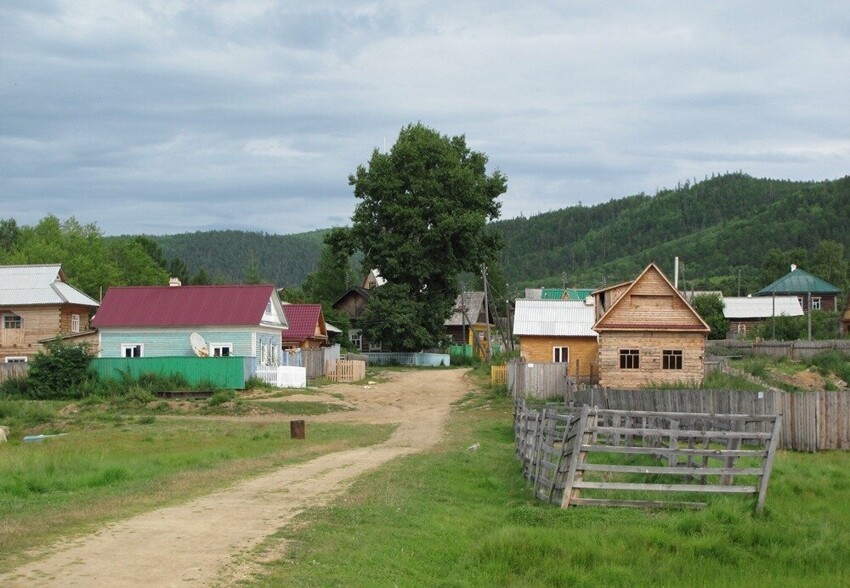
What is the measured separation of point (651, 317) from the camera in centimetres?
4900

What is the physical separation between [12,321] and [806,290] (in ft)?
281

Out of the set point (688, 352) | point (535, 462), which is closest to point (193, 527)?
point (535, 462)

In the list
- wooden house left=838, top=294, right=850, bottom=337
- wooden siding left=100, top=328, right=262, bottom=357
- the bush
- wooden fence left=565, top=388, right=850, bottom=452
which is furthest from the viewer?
wooden house left=838, top=294, right=850, bottom=337

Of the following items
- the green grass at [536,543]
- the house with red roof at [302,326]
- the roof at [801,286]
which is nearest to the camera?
the green grass at [536,543]

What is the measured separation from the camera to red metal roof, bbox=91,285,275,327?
49.7 m

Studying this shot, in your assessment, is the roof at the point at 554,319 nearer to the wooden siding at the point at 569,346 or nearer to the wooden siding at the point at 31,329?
the wooden siding at the point at 569,346

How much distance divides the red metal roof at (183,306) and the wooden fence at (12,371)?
4.21 metres

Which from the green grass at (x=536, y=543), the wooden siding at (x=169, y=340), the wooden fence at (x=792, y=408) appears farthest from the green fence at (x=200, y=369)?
the green grass at (x=536, y=543)

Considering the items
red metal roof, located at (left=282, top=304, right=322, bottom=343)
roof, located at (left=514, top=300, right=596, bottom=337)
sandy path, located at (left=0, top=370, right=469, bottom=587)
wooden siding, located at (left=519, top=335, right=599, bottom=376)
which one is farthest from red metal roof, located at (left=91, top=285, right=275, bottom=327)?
sandy path, located at (left=0, top=370, right=469, bottom=587)

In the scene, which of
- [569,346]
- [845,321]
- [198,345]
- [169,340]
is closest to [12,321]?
[169,340]

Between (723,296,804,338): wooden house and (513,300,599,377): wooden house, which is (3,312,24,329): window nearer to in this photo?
(513,300,599,377): wooden house

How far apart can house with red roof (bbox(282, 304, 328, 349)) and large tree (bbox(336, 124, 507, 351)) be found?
9.85m

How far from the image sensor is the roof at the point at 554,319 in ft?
180

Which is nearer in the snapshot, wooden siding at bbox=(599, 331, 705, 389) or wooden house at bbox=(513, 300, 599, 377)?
→ wooden siding at bbox=(599, 331, 705, 389)
